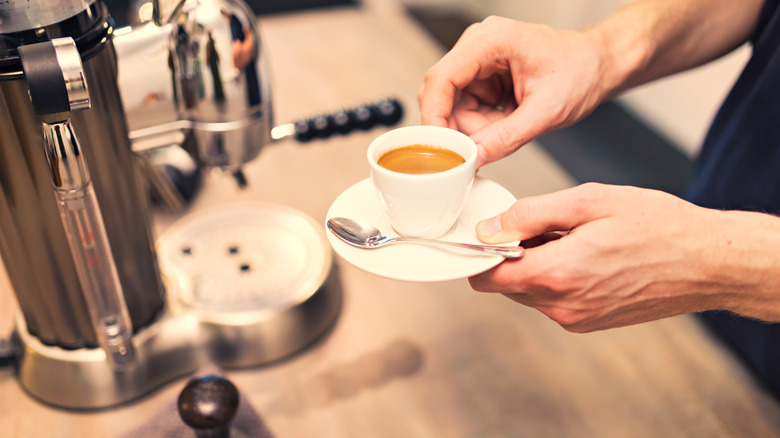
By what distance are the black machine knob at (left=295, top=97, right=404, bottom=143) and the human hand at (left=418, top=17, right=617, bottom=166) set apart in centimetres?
13

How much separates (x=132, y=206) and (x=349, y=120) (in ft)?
0.99

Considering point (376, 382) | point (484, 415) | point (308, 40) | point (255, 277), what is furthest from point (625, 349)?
point (308, 40)

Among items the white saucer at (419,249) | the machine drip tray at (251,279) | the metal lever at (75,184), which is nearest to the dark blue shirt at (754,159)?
the white saucer at (419,249)

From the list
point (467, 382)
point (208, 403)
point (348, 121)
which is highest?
point (348, 121)

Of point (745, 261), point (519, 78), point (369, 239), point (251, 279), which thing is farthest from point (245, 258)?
point (745, 261)

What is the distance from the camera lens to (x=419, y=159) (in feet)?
1.93

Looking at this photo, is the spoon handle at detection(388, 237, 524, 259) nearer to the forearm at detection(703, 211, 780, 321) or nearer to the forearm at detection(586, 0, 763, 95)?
the forearm at detection(703, 211, 780, 321)

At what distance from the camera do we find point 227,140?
2.25ft

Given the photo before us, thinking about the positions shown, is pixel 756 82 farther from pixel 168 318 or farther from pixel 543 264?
pixel 168 318

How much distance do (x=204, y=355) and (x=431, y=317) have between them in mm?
285

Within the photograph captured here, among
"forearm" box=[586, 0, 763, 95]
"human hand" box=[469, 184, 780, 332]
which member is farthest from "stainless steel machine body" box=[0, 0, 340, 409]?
"forearm" box=[586, 0, 763, 95]

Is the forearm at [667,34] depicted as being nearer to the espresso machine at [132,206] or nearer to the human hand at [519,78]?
the human hand at [519,78]

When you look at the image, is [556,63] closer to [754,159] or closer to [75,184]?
[754,159]

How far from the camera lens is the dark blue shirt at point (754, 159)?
717 millimetres
